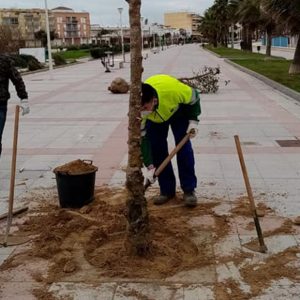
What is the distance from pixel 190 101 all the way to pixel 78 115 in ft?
24.6

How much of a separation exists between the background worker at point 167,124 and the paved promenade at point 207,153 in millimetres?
368

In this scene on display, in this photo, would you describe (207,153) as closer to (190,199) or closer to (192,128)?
(190,199)

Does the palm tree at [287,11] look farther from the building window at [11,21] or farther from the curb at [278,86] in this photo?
the building window at [11,21]

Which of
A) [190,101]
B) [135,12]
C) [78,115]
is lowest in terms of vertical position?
[78,115]

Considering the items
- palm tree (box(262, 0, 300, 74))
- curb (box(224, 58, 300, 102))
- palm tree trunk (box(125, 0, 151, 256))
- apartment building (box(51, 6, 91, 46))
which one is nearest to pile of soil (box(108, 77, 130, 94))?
curb (box(224, 58, 300, 102))

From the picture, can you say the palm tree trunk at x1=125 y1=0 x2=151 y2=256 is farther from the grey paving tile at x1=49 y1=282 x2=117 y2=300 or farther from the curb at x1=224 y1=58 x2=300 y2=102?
the curb at x1=224 y1=58 x2=300 y2=102

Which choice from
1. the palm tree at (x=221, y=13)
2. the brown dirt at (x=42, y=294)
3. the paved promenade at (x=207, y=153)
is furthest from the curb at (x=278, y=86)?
the palm tree at (x=221, y=13)

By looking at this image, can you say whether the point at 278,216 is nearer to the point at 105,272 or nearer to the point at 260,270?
the point at 260,270

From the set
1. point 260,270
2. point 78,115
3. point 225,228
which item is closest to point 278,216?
point 225,228

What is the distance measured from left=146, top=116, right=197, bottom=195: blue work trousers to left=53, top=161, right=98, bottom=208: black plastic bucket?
64cm

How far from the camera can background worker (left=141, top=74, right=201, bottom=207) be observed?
184 inches

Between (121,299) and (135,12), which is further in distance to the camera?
(135,12)

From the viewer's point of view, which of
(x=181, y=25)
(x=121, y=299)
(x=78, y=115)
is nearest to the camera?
(x=121, y=299)

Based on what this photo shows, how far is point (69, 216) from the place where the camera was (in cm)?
498
